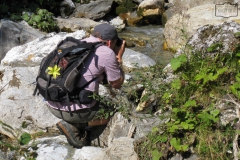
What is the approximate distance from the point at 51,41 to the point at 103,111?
3.78 meters

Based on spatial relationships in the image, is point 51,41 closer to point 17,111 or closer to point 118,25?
point 17,111

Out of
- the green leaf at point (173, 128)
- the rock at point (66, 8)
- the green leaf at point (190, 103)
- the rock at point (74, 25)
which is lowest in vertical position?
the rock at point (74, 25)

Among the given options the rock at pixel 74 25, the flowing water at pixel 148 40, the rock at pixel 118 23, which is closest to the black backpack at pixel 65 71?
the flowing water at pixel 148 40

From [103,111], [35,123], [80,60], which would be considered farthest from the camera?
[35,123]

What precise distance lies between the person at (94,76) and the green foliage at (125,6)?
10.3 m

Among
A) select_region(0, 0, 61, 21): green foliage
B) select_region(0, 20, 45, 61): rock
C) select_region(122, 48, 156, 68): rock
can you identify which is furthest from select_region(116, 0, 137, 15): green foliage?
select_region(122, 48, 156, 68): rock

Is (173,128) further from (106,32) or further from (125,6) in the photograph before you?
(125,6)

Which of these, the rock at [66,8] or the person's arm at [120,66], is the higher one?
the person's arm at [120,66]

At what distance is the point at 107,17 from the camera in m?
13.5

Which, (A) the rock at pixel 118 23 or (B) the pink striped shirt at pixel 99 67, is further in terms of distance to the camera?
(A) the rock at pixel 118 23

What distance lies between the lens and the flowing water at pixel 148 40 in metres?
8.49

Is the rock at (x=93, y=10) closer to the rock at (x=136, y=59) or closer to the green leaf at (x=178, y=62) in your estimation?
the rock at (x=136, y=59)

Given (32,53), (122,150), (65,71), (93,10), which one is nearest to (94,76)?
(65,71)

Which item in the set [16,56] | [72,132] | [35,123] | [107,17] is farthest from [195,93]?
[107,17]
